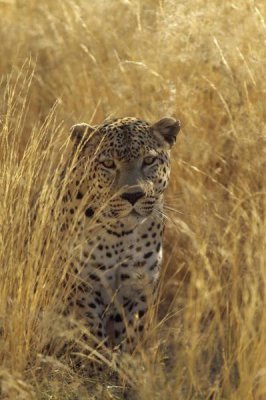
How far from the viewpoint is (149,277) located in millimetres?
4930

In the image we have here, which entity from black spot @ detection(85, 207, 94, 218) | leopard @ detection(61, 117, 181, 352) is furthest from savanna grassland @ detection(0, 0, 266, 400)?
black spot @ detection(85, 207, 94, 218)

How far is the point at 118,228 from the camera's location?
16.2 ft

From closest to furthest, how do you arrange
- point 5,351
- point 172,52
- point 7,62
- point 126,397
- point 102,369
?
1. point 5,351
2. point 126,397
3. point 102,369
4. point 172,52
5. point 7,62

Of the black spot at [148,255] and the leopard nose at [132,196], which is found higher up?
the leopard nose at [132,196]

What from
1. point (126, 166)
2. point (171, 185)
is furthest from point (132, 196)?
point (171, 185)

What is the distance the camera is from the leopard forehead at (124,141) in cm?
490

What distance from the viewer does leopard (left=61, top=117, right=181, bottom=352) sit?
481 cm

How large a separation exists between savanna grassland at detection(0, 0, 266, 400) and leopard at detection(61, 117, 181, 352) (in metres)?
0.12

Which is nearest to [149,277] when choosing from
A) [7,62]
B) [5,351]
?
[5,351]

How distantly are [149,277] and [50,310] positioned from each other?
85cm

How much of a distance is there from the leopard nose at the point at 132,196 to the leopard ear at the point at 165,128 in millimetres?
446

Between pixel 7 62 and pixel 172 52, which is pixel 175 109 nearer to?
pixel 172 52

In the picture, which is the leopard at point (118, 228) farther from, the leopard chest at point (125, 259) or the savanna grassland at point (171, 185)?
the savanna grassland at point (171, 185)

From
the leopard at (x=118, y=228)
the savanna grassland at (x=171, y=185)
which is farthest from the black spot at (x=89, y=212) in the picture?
the savanna grassland at (x=171, y=185)
